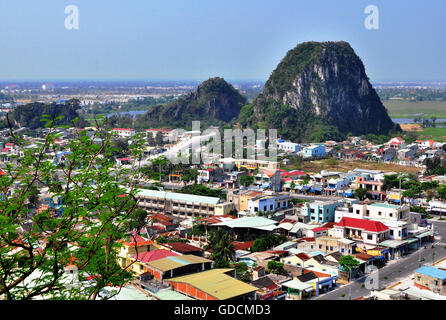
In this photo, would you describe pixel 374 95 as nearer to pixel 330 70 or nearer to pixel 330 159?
pixel 330 70

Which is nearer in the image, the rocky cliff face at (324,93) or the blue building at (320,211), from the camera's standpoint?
the blue building at (320,211)

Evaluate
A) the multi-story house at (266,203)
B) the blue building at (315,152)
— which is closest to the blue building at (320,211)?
the multi-story house at (266,203)

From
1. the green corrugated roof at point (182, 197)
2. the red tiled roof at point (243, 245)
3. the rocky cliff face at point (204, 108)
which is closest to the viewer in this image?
the red tiled roof at point (243, 245)

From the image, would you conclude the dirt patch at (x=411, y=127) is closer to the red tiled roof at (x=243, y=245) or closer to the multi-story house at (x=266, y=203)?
the multi-story house at (x=266, y=203)

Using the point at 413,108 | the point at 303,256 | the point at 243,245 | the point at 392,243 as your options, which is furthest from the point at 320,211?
the point at 413,108

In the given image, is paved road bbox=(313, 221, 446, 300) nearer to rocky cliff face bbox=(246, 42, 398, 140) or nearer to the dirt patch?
rocky cliff face bbox=(246, 42, 398, 140)

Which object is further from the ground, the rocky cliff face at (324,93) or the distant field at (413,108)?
the rocky cliff face at (324,93)

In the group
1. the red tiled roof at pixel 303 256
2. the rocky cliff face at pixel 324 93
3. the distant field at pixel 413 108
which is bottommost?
the red tiled roof at pixel 303 256
